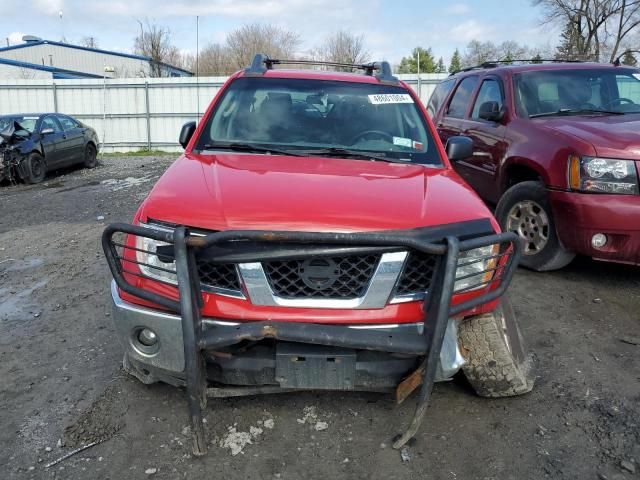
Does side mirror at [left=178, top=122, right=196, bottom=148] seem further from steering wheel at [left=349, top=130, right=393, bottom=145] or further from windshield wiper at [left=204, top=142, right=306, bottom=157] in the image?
steering wheel at [left=349, top=130, right=393, bottom=145]

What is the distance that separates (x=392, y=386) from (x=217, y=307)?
85cm

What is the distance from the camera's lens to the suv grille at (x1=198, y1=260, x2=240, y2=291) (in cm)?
248

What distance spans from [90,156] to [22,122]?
2575 mm

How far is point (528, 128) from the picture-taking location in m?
5.27

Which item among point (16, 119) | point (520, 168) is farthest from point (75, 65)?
point (520, 168)

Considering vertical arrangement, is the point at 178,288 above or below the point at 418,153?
below

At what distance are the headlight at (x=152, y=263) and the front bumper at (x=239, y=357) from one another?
150mm

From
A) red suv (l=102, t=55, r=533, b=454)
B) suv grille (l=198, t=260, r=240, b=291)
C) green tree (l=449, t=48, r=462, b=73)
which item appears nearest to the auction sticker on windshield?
red suv (l=102, t=55, r=533, b=454)

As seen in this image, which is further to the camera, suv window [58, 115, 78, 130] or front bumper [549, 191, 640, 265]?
suv window [58, 115, 78, 130]

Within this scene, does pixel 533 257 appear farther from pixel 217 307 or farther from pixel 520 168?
pixel 217 307

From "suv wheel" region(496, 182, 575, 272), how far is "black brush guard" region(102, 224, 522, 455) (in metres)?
2.70

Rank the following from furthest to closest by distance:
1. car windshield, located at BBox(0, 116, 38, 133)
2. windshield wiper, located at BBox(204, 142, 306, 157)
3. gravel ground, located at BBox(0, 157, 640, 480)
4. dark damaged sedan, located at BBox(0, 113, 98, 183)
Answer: car windshield, located at BBox(0, 116, 38, 133), dark damaged sedan, located at BBox(0, 113, 98, 183), windshield wiper, located at BBox(204, 142, 306, 157), gravel ground, located at BBox(0, 157, 640, 480)

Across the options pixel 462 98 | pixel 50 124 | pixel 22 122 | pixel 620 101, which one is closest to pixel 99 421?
pixel 620 101

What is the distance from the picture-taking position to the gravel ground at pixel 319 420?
8.43 ft
